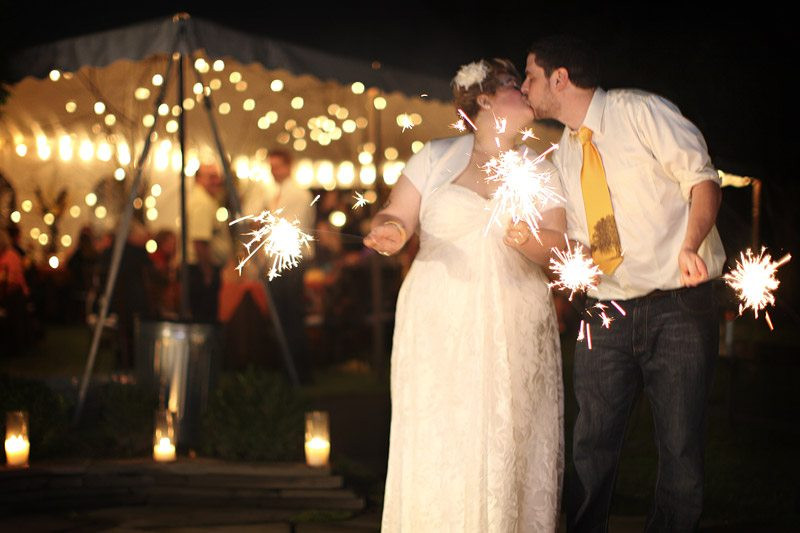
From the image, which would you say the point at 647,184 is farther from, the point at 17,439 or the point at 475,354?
the point at 17,439

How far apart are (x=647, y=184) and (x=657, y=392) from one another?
0.73m

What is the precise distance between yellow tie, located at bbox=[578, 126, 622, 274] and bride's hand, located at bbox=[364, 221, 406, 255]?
0.67m

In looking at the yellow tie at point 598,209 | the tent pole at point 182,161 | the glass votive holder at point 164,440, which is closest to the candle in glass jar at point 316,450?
the glass votive holder at point 164,440

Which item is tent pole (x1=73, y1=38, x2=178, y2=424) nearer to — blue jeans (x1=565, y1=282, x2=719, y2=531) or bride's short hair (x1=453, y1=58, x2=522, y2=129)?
bride's short hair (x1=453, y1=58, x2=522, y2=129)

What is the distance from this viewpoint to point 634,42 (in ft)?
21.7

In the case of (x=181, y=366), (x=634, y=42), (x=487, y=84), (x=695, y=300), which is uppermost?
(x=634, y=42)

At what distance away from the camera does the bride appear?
4.27 m

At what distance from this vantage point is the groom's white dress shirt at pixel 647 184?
4070 mm

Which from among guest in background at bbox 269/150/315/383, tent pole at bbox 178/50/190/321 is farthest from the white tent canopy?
guest in background at bbox 269/150/315/383

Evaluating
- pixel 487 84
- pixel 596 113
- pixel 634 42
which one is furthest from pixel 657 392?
pixel 634 42

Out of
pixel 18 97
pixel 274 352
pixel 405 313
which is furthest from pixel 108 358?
pixel 405 313

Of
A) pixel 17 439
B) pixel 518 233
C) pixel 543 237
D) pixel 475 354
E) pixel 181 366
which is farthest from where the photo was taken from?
pixel 181 366

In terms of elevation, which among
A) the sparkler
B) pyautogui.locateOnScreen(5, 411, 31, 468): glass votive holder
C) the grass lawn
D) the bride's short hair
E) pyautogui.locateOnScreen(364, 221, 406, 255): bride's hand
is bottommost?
the grass lawn

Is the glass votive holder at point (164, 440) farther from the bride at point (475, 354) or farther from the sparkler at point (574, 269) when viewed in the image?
the sparkler at point (574, 269)
